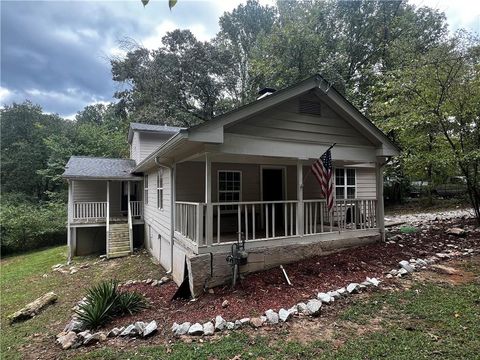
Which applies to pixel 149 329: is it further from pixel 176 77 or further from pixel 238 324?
pixel 176 77

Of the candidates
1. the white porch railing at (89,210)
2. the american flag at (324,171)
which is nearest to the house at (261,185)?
the american flag at (324,171)

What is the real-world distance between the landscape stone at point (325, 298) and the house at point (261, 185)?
1.60 m

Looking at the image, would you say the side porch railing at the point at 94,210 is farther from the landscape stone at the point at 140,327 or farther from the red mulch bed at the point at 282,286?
the landscape stone at the point at 140,327

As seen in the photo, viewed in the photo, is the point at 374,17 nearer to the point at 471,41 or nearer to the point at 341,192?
the point at 471,41

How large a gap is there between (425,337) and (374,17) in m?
23.0

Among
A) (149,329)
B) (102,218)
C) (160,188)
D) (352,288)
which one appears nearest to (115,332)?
(149,329)

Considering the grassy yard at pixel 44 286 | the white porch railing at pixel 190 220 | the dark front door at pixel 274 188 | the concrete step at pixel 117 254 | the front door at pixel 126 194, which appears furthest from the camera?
the front door at pixel 126 194

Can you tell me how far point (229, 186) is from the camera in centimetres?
917

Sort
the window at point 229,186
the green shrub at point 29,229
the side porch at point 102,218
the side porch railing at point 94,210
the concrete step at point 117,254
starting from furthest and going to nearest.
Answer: the green shrub at point 29,229
the side porch railing at point 94,210
the side porch at point 102,218
the concrete step at point 117,254
the window at point 229,186

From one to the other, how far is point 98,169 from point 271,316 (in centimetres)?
1324

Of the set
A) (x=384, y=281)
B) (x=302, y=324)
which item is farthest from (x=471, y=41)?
(x=302, y=324)

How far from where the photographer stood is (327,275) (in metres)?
5.95

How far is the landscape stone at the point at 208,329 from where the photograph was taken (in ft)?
13.6

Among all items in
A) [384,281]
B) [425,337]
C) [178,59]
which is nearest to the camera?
[425,337]
